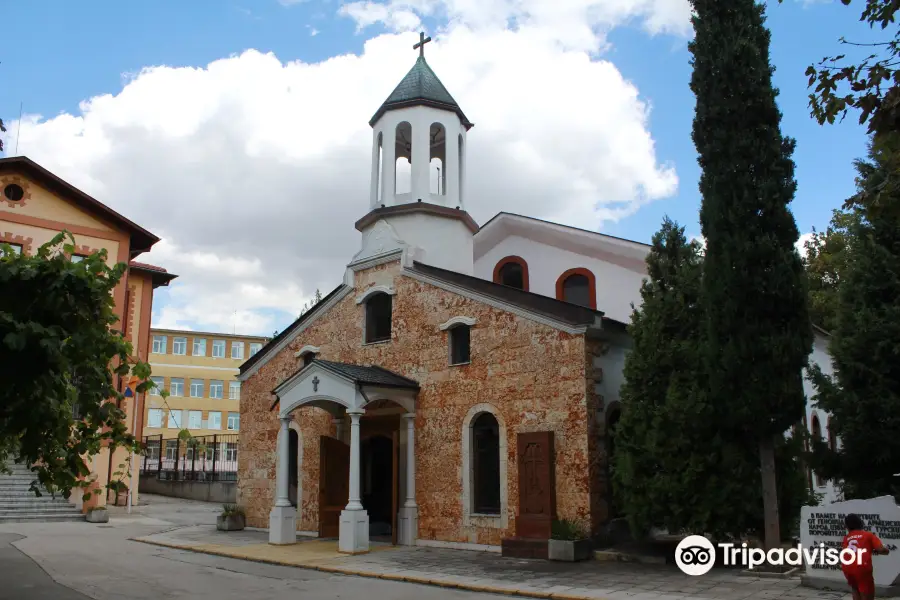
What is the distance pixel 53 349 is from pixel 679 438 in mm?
9498

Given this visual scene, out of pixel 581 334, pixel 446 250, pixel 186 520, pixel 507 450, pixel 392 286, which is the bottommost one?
pixel 186 520

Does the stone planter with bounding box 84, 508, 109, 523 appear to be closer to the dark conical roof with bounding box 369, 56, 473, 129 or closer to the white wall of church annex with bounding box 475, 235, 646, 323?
the white wall of church annex with bounding box 475, 235, 646, 323

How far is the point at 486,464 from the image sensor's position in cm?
1567

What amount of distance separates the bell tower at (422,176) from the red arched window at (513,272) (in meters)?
1.76

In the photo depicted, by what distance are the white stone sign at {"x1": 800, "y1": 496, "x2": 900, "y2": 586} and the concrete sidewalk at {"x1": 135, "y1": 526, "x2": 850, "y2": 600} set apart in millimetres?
464

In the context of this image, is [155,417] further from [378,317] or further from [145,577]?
[145,577]

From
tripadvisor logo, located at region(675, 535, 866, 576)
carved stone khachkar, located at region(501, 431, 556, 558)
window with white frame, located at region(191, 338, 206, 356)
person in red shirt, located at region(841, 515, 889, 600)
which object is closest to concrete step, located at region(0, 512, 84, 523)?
carved stone khachkar, located at region(501, 431, 556, 558)

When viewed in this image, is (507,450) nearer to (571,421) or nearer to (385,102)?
(571,421)

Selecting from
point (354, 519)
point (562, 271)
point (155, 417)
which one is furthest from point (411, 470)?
point (155, 417)

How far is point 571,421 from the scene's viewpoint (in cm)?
1418

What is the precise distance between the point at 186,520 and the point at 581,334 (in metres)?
15.0

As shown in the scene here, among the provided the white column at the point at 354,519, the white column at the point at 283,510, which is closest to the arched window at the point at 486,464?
the white column at the point at 354,519

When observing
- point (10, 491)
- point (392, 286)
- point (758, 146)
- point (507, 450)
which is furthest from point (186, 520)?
point (758, 146)

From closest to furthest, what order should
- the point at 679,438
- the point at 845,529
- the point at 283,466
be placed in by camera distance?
the point at 845,529
the point at 679,438
the point at 283,466
